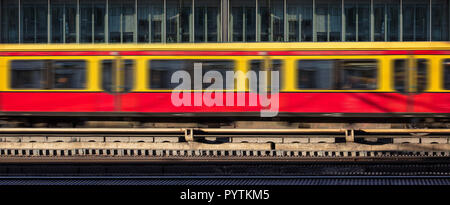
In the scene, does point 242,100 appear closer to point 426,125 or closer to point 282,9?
point 426,125

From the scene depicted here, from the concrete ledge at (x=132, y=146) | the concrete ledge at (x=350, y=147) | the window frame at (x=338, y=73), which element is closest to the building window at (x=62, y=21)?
the concrete ledge at (x=132, y=146)

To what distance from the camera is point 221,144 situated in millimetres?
12578

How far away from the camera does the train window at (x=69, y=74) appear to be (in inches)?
572

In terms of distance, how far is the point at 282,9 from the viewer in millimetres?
22625

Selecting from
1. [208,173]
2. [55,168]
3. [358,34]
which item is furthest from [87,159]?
[358,34]

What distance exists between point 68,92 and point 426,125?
30.1 ft

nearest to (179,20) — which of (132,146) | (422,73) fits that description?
(132,146)

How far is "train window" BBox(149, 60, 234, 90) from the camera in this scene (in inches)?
563

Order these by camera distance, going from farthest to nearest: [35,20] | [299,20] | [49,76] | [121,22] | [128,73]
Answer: [35,20] < [121,22] < [299,20] < [49,76] < [128,73]

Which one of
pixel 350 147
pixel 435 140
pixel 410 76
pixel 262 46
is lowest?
pixel 350 147

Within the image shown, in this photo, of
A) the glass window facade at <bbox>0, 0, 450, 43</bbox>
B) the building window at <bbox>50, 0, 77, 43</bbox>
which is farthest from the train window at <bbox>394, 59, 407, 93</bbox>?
the building window at <bbox>50, 0, 77, 43</bbox>

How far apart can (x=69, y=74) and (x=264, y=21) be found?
1009 centimetres

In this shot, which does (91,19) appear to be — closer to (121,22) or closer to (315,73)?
(121,22)

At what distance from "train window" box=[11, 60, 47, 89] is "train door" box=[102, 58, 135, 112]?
1.60 metres
